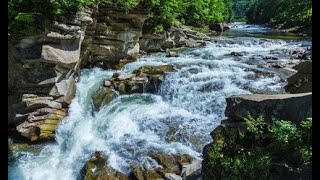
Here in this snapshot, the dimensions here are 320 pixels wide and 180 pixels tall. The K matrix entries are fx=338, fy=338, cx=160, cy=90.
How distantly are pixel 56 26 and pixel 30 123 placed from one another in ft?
12.1

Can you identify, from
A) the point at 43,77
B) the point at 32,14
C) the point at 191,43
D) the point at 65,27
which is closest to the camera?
the point at 32,14

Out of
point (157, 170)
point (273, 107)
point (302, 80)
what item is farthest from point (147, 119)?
point (273, 107)

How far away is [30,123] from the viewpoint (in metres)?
12.1

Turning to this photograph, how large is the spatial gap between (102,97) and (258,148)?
8.41m

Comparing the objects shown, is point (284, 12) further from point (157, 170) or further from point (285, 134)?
point (285, 134)

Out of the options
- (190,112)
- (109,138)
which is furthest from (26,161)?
(190,112)

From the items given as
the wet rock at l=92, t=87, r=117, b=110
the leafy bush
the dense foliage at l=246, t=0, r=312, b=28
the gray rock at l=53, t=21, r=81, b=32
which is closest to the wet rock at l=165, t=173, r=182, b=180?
the leafy bush

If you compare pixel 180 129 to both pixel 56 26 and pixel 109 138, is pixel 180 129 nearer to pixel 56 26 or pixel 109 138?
pixel 109 138

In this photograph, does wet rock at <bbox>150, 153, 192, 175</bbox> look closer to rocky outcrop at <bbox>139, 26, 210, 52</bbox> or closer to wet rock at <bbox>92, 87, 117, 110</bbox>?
wet rock at <bbox>92, 87, 117, 110</bbox>

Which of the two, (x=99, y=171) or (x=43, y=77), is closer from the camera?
(x=99, y=171)

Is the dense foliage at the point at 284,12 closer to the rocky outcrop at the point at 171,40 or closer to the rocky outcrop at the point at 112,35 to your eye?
the rocky outcrop at the point at 171,40

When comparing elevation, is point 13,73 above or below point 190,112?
above

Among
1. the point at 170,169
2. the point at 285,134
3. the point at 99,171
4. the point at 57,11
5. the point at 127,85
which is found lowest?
the point at 99,171

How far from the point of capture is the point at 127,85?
14.5m
